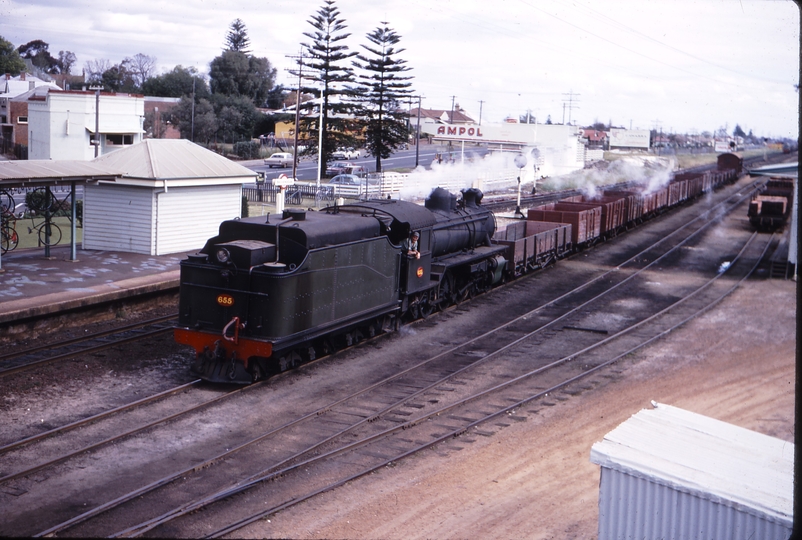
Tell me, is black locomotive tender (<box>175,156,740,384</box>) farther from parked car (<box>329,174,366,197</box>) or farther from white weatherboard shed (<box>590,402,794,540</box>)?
parked car (<box>329,174,366,197</box>)

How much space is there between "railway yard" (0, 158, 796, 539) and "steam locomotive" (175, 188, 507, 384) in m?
0.54

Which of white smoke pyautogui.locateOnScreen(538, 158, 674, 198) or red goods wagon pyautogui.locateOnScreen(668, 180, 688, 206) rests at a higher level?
white smoke pyautogui.locateOnScreen(538, 158, 674, 198)

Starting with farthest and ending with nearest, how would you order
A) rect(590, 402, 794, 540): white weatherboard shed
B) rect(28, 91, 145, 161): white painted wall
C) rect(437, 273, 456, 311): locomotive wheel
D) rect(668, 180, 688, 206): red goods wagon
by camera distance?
1. rect(28, 91, 145, 161): white painted wall
2. rect(668, 180, 688, 206): red goods wagon
3. rect(437, 273, 456, 311): locomotive wheel
4. rect(590, 402, 794, 540): white weatherboard shed

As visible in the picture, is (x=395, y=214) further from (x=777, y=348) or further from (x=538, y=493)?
(x=777, y=348)

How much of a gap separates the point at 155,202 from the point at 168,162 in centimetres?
155

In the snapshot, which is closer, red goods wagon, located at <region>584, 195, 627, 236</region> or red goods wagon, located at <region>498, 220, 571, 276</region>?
red goods wagon, located at <region>498, 220, 571, 276</region>

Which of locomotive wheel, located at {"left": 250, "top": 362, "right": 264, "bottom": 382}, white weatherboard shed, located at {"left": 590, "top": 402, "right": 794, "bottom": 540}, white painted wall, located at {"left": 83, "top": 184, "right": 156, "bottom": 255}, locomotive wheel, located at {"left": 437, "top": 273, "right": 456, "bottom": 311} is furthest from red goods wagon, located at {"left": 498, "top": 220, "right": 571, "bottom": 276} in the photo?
white weatherboard shed, located at {"left": 590, "top": 402, "right": 794, "bottom": 540}

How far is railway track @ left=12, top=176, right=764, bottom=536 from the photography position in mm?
8547

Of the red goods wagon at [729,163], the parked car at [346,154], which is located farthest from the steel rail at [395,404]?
the red goods wagon at [729,163]

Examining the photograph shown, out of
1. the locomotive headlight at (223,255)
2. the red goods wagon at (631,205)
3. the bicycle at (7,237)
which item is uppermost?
the red goods wagon at (631,205)

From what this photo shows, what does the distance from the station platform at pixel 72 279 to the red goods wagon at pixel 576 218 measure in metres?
13.5

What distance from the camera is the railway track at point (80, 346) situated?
45.1ft

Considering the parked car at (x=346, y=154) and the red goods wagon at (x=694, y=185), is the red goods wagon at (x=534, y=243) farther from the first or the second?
the parked car at (x=346, y=154)

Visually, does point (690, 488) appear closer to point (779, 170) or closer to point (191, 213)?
point (779, 170)
